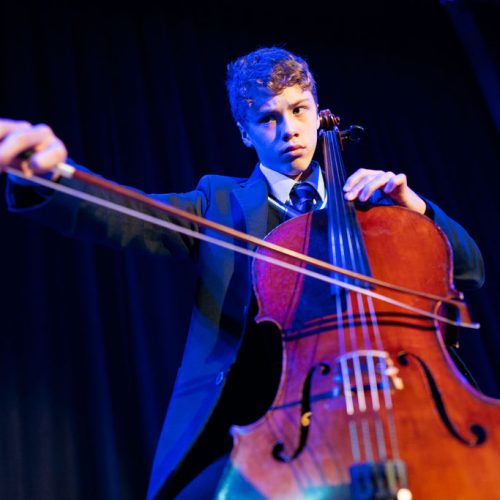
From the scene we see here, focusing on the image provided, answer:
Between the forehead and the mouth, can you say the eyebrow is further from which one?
the mouth

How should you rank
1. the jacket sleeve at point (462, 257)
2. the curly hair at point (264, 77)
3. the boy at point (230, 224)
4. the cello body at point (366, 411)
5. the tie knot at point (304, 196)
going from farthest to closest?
the curly hair at point (264, 77) → the tie knot at point (304, 196) → the jacket sleeve at point (462, 257) → the boy at point (230, 224) → the cello body at point (366, 411)

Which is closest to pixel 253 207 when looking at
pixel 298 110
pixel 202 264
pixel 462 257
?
pixel 202 264

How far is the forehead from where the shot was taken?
142cm

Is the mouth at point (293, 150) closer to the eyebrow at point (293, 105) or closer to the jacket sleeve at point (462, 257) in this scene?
the eyebrow at point (293, 105)

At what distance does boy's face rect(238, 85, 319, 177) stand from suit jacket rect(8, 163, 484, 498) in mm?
72

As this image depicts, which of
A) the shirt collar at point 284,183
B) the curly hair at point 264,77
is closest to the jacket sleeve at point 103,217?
the shirt collar at point 284,183

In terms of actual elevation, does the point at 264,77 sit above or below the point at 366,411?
above

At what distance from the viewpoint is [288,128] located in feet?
4.51

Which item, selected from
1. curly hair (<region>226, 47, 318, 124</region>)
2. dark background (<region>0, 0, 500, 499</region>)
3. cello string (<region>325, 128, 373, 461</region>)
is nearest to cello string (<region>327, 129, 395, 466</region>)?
cello string (<region>325, 128, 373, 461</region>)

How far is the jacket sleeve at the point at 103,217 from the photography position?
0.98m

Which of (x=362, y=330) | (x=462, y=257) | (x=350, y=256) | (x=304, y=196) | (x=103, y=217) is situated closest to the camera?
(x=362, y=330)

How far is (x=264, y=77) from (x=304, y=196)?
343 mm

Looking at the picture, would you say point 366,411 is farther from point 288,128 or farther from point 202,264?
point 288,128

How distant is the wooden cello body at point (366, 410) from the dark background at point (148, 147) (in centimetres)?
98
